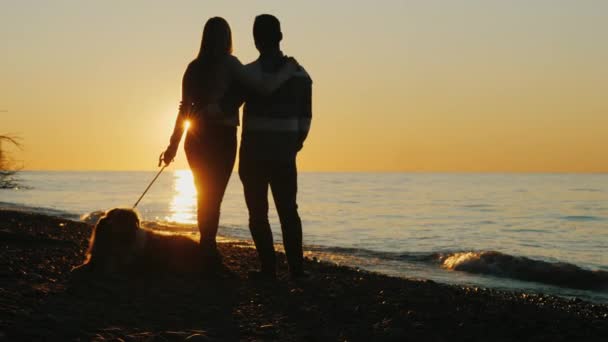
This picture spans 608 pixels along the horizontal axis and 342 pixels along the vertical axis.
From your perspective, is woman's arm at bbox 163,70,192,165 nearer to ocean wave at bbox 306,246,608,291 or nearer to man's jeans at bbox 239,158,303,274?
man's jeans at bbox 239,158,303,274

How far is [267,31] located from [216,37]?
0.46 meters

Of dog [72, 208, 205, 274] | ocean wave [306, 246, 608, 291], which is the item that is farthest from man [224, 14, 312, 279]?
ocean wave [306, 246, 608, 291]

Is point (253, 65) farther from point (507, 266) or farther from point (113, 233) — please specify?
point (507, 266)

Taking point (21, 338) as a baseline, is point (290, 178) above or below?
above

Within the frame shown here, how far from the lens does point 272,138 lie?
21.0ft

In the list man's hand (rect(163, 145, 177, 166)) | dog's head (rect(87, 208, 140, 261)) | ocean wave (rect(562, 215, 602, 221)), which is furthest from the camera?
ocean wave (rect(562, 215, 602, 221))

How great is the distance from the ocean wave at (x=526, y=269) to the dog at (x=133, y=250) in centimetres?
849

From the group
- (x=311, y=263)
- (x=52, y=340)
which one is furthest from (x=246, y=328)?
(x=311, y=263)

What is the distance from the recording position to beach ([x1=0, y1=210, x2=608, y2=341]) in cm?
440

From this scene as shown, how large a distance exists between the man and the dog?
0.70 m

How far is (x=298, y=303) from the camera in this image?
562cm

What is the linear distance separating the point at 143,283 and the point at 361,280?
7.50 ft

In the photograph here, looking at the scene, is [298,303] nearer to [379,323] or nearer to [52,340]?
[379,323]

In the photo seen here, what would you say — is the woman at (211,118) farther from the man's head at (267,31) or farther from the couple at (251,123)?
the man's head at (267,31)
